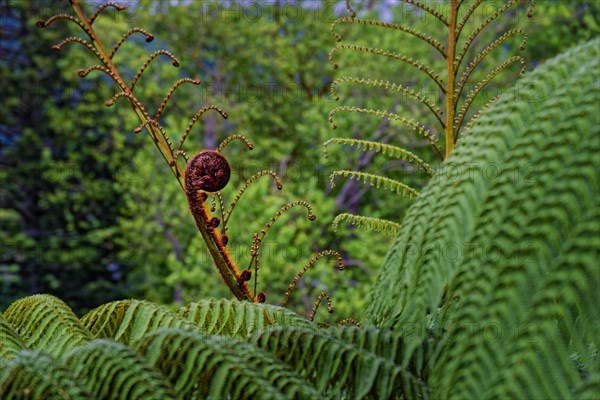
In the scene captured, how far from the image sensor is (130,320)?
0.95m

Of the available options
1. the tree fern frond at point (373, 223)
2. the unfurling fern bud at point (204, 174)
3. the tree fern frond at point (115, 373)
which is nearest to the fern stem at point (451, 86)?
the tree fern frond at point (373, 223)

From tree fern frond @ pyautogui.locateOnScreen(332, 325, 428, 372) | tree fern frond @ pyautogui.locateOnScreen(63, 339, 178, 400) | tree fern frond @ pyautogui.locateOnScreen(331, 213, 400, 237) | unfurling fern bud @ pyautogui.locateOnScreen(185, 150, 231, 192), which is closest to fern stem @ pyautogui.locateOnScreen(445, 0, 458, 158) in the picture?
tree fern frond @ pyautogui.locateOnScreen(331, 213, 400, 237)

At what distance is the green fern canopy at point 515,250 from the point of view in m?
0.60

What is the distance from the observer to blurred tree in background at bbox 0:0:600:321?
818 centimetres

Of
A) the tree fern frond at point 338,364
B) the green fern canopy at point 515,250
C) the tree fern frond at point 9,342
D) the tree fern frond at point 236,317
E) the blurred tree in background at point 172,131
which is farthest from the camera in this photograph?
the blurred tree in background at point 172,131

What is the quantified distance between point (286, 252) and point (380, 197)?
Answer: 7.16 ft

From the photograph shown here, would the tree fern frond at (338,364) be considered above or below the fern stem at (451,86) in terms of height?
below

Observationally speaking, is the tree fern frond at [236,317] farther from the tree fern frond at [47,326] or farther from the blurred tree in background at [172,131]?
the blurred tree in background at [172,131]

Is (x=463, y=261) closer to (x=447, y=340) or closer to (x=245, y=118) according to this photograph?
(x=447, y=340)

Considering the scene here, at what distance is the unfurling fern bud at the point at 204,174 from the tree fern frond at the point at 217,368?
35 centimetres

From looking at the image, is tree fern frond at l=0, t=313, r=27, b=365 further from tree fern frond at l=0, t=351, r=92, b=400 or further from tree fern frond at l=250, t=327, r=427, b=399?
tree fern frond at l=250, t=327, r=427, b=399

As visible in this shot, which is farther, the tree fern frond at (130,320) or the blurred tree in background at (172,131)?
the blurred tree in background at (172,131)

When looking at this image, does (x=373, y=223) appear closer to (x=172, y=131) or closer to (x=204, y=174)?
(x=204, y=174)

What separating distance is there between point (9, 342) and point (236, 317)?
0.25m
